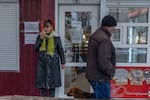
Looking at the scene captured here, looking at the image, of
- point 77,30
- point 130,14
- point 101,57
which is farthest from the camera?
point 77,30

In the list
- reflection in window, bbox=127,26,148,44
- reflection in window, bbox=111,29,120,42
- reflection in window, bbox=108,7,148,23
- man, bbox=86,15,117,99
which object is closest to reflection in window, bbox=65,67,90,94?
reflection in window, bbox=111,29,120,42

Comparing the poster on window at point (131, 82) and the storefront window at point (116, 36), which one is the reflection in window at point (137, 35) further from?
the poster on window at point (131, 82)

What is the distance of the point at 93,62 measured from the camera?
4.89m

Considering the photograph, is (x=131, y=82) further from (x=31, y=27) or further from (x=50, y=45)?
(x=31, y=27)

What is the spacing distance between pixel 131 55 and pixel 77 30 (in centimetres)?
110

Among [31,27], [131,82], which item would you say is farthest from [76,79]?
[31,27]

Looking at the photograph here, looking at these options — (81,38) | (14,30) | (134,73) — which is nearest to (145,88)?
(134,73)

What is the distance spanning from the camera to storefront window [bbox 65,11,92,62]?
6.80 metres

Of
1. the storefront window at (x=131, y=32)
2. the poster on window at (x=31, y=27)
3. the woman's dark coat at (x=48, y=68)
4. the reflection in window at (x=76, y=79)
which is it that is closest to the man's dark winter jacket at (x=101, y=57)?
the woman's dark coat at (x=48, y=68)

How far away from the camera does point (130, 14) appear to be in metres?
6.72

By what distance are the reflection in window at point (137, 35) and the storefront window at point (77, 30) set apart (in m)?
0.74

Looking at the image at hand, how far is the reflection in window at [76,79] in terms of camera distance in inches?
271

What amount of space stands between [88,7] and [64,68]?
121 cm

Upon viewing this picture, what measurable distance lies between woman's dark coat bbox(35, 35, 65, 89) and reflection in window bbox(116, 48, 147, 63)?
1.11m
